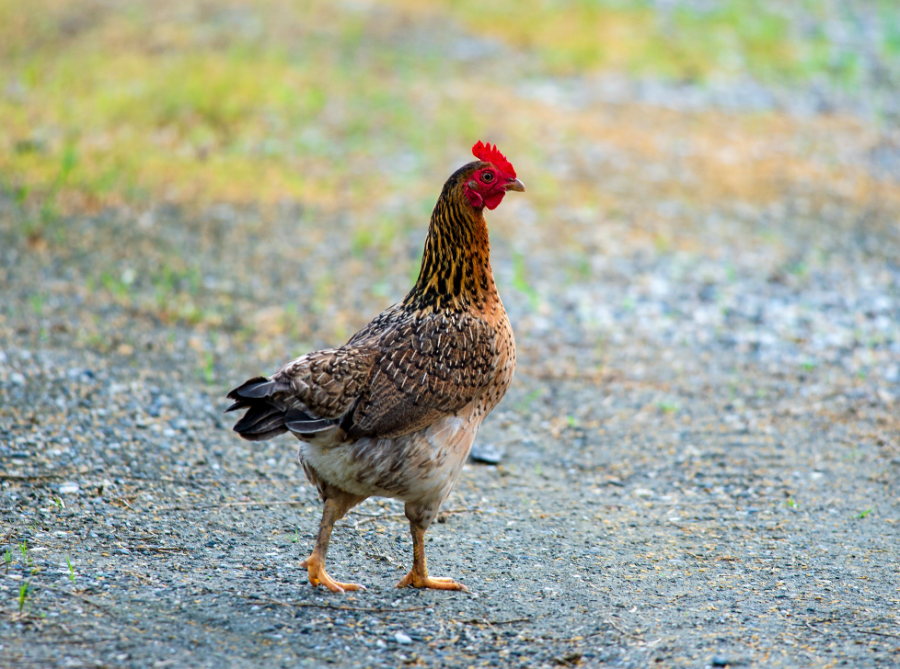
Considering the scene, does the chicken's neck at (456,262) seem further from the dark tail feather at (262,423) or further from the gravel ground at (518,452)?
the gravel ground at (518,452)

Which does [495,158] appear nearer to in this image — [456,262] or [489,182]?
[489,182]

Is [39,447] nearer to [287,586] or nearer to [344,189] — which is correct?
[287,586]

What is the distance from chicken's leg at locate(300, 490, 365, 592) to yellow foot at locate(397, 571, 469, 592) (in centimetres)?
22

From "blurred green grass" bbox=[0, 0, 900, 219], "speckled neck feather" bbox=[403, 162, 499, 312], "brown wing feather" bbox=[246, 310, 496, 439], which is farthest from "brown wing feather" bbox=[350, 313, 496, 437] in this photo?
"blurred green grass" bbox=[0, 0, 900, 219]

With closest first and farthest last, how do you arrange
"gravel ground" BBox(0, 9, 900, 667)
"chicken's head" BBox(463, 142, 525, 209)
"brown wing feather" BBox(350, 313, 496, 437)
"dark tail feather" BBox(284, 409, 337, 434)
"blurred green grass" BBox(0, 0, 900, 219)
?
"gravel ground" BBox(0, 9, 900, 667)
"dark tail feather" BBox(284, 409, 337, 434)
"brown wing feather" BBox(350, 313, 496, 437)
"chicken's head" BBox(463, 142, 525, 209)
"blurred green grass" BBox(0, 0, 900, 219)

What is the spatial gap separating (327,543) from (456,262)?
156 cm

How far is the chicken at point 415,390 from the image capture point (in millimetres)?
4293

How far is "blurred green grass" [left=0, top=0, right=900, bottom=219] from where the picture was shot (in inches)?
426

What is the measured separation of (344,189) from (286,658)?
789 centimetres

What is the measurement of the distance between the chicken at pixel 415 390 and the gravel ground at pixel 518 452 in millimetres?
505

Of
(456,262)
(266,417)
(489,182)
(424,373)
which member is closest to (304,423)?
(266,417)

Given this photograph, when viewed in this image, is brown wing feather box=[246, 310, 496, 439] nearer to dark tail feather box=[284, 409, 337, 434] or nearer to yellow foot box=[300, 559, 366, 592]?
dark tail feather box=[284, 409, 337, 434]

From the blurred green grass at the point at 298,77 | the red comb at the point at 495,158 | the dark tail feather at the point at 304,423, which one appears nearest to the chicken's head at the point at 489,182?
the red comb at the point at 495,158

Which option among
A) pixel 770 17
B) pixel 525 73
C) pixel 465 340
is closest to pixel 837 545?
pixel 465 340
